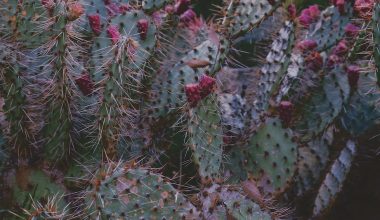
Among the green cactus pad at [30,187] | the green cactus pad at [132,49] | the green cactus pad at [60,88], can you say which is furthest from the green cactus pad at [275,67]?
the green cactus pad at [30,187]

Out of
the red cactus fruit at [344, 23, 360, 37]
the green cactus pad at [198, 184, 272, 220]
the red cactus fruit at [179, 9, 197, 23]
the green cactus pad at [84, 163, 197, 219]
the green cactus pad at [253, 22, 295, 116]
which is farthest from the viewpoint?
the red cactus fruit at [179, 9, 197, 23]

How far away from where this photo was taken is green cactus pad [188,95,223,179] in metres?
2.36

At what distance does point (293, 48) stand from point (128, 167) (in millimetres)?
1143

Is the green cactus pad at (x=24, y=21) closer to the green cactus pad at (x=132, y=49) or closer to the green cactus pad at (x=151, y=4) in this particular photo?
the green cactus pad at (x=132, y=49)

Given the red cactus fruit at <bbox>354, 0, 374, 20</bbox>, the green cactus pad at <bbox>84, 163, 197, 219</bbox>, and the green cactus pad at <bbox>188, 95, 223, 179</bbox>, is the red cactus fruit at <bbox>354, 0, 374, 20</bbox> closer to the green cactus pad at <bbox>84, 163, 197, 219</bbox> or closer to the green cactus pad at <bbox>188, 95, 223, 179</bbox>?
the green cactus pad at <bbox>188, 95, 223, 179</bbox>

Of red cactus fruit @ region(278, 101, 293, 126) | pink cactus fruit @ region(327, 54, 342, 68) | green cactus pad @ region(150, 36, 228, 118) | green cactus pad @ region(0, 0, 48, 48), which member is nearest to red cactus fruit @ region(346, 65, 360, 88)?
pink cactus fruit @ region(327, 54, 342, 68)

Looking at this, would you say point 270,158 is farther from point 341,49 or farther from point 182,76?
point 341,49

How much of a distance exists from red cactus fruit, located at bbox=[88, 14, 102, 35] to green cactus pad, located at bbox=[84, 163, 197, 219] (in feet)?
2.02

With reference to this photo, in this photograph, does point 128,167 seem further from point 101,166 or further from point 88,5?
point 88,5

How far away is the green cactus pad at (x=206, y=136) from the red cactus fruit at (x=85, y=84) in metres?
0.40

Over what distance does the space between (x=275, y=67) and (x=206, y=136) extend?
0.67 m

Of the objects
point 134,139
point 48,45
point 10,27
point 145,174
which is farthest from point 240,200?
point 10,27

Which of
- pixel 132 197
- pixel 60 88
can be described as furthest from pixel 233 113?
pixel 132 197

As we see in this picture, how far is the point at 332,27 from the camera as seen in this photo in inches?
119
